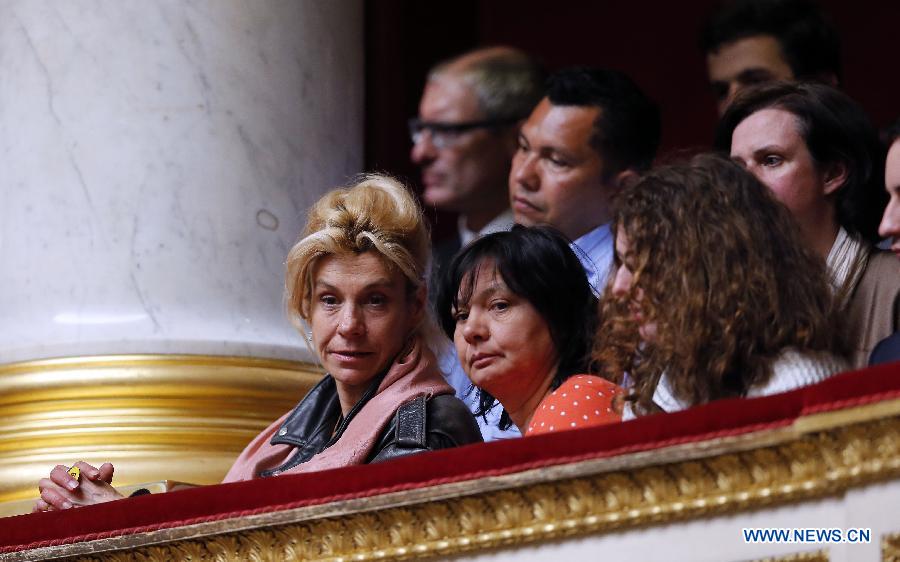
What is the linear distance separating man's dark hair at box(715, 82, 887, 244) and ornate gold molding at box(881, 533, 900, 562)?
120 cm

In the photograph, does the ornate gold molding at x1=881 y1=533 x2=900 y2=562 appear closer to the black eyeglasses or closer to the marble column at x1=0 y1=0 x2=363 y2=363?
the marble column at x1=0 y1=0 x2=363 y2=363

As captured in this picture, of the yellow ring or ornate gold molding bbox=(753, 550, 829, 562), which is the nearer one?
ornate gold molding bbox=(753, 550, 829, 562)

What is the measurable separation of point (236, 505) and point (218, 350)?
4.02 feet

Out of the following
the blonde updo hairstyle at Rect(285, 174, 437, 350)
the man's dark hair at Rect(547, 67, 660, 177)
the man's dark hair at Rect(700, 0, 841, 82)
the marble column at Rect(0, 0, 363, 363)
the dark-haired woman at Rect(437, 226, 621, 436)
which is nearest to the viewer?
the dark-haired woman at Rect(437, 226, 621, 436)

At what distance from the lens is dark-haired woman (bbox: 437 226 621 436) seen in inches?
120

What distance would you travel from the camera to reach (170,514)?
2.62 m

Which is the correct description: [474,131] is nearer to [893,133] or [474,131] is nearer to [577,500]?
[893,133]

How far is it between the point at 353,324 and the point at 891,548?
1439mm

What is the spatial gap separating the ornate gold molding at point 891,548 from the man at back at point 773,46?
2313mm

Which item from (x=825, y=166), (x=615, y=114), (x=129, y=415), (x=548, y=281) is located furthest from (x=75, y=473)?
(x=615, y=114)

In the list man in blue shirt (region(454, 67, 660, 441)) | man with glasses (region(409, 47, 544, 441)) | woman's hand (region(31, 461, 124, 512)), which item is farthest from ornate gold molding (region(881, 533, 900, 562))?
man with glasses (region(409, 47, 544, 441))

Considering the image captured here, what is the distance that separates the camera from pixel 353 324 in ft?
10.9

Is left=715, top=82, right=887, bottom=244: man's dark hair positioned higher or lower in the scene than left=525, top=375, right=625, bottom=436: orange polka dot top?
higher

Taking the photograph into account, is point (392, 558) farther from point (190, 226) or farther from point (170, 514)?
point (190, 226)
